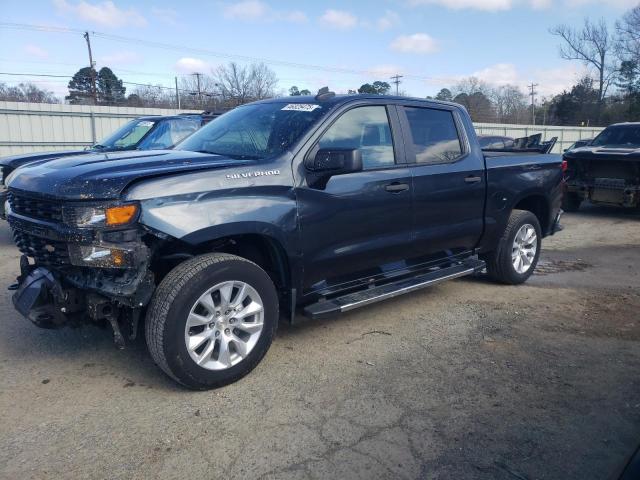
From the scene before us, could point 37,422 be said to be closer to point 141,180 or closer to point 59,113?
point 141,180

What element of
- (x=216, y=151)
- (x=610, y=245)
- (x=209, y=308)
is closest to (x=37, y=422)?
(x=209, y=308)

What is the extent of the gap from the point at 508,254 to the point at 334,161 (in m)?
2.83

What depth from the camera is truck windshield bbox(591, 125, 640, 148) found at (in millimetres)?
10883

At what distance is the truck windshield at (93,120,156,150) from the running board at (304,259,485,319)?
5.66m

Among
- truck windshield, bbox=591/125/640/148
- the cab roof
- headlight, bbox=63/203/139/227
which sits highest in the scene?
the cab roof

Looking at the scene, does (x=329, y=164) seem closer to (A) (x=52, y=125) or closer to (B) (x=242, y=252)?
(B) (x=242, y=252)

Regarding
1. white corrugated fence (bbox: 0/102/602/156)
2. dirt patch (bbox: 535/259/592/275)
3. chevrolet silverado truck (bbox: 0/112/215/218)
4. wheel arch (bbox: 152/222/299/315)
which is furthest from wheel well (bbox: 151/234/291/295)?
white corrugated fence (bbox: 0/102/602/156)

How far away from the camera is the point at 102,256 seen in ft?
10.1

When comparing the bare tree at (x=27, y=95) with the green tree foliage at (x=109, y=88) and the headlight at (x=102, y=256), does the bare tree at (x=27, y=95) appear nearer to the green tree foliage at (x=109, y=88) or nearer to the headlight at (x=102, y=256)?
the green tree foliage at (x=109, y=88)

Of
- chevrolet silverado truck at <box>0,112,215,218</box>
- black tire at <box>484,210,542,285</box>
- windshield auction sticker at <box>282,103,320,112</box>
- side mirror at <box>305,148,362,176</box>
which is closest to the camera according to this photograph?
side mirror at <box>305,148,362,176</box>

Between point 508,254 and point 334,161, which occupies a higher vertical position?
point 334,161

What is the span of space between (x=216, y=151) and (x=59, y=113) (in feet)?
49.5

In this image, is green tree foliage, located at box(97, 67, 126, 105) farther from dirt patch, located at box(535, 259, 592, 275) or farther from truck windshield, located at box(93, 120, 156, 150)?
dirt patch, located at box(535, 259, 592, 275)

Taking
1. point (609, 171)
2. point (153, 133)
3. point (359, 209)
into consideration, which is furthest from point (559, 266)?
point (153, 133)
